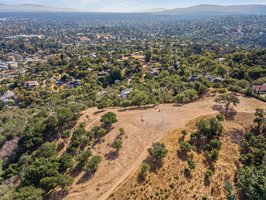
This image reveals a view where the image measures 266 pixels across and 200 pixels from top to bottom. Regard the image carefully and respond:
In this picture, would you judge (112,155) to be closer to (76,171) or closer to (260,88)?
(76,171)

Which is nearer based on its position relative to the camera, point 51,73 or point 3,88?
point 3,88

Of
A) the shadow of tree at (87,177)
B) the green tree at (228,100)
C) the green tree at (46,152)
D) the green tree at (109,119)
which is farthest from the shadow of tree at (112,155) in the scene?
the green tree at (228,100)

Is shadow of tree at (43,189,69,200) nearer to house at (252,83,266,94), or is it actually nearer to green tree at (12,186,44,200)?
green tree at (12,186,44,200)

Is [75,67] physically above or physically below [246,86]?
below

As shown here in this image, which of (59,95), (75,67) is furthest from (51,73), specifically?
(59,95)

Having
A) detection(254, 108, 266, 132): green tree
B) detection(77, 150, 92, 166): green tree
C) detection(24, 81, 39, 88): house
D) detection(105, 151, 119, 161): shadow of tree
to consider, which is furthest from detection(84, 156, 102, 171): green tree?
detection(24, 81, 39, 88): house

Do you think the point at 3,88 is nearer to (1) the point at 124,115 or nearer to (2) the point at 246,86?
(1) the point at 124,115
